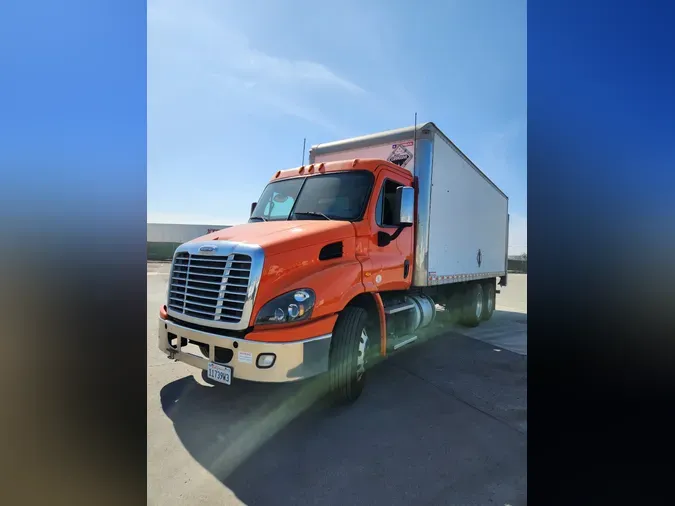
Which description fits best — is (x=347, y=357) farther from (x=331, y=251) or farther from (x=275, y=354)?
(x=331, y=251)

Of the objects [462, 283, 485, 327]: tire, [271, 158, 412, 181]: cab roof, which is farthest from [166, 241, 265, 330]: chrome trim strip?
[462, 283, 485, 327]: tire

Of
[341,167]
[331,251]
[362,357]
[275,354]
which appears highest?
[341,167]

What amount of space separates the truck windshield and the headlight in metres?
1.32

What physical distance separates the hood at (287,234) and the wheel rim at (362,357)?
1162 mm

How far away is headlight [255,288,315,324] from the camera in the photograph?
3197 millimetres

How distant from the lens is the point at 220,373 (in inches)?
126

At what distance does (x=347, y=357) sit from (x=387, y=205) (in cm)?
211

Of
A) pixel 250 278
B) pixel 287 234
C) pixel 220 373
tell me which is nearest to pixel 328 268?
pixel 287 234

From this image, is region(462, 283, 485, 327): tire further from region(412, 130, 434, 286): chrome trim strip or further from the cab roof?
the cab roof

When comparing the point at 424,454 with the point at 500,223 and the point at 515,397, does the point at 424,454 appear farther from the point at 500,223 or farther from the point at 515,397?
the point at 500,223

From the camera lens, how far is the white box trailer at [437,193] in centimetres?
538
